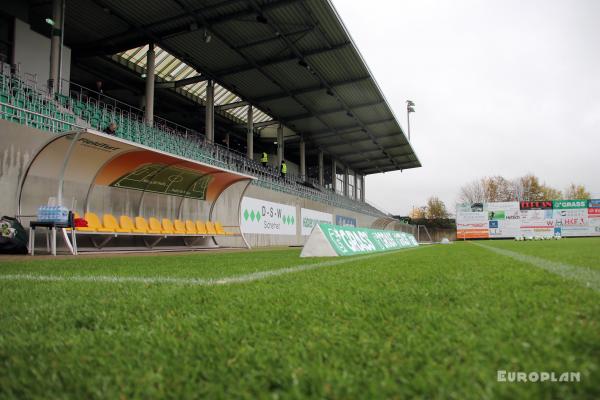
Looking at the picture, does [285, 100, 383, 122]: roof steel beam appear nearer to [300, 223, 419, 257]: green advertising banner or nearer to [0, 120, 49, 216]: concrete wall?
[300, 223, 419, 257]: green advertising banner

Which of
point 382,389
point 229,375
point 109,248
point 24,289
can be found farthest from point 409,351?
point 109,248

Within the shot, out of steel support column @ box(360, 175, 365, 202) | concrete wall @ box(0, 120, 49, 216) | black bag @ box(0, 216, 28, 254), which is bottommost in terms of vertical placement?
black bag @ box(0, 216, 28, 254)

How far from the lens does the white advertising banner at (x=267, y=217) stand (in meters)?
16.9

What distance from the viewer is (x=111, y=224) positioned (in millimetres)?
10109

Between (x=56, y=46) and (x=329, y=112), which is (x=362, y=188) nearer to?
(x=329, y=112)

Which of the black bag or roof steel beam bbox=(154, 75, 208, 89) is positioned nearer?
the black bag

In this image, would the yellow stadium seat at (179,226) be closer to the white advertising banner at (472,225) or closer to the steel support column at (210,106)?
the steel support column at (210,106)

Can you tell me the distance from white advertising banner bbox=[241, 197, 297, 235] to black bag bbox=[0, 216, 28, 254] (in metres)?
9.29

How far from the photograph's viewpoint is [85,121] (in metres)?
12.3

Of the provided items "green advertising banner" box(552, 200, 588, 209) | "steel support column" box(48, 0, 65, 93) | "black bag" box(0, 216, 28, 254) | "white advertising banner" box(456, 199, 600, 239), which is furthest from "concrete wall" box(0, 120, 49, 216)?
"green advertising banner" box(552, 200, 588, 209)

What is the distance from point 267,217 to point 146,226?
8076 mm

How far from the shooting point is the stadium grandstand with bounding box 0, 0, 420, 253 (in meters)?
9.06

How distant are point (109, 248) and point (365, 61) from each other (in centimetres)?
1603

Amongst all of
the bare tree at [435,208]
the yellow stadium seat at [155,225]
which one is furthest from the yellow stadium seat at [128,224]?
the bare tree at [435,208]
